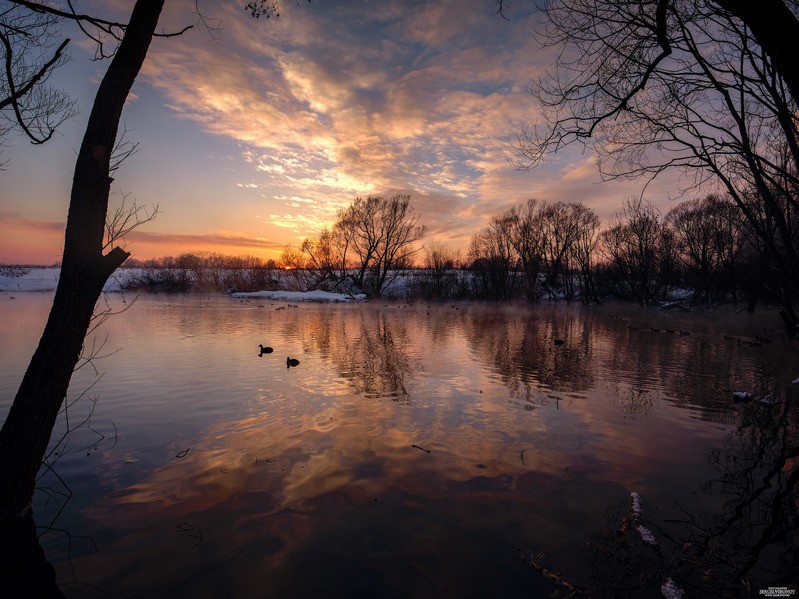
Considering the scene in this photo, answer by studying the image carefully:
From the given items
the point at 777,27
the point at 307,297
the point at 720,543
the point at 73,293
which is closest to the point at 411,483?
the point at 720,543

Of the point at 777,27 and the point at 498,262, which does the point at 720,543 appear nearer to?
the point at 777,27

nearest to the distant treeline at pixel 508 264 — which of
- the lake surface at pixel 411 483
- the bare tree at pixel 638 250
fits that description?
the bare tree at pixel 638 250

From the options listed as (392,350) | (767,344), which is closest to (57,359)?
(392,350)

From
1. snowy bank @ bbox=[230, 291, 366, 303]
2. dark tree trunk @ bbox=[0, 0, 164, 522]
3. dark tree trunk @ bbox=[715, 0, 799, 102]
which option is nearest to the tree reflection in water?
dark tree trunk @ bbox=[715, 0, 799, 102]

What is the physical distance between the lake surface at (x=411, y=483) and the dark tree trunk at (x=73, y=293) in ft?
2.23

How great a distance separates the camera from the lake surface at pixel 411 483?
308 cm

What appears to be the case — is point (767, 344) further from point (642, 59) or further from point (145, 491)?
point (145, 491)

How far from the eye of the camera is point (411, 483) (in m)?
4.45

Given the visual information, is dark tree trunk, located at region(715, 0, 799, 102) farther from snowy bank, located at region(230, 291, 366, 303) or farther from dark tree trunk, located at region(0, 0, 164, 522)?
snowy bank, located at region(230, 291, 366, 303)

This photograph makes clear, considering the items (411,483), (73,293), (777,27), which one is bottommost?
(411,483)

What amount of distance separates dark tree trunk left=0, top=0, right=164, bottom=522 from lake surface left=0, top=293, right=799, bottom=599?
0.68 metres

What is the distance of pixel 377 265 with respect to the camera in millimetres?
51500

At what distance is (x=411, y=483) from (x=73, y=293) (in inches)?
148

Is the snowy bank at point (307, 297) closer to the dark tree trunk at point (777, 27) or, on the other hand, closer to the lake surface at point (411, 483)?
the lake surface at point (411, 483)
